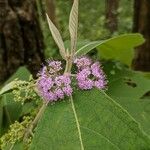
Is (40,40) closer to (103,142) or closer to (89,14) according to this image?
(103,142)

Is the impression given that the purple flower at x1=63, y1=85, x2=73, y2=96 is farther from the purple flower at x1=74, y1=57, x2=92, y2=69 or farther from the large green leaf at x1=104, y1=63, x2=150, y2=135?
the large green leaf at x1=104, y1=63, x2=150, y2=135

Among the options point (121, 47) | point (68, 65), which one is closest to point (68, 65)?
point (68, 65)

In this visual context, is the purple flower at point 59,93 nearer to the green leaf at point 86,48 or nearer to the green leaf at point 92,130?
the green leaf at point 92,130

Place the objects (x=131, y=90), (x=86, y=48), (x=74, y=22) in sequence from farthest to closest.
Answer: (x=131, y=90) < (x=86, y=48) < (x=74, y=22)

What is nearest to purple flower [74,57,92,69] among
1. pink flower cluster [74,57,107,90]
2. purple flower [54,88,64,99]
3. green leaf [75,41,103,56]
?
pink flower cluster [74,57,107,90]

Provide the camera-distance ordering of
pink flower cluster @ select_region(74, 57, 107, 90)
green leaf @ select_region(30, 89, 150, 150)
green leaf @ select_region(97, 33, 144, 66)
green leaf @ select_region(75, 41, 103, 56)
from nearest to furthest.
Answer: green leaf @ select_region(30, 89, 150, 150), pink flower cluster @ select_region(74, 57, 107, 90), green leaf @ select_region(75, 41, 103, 56), green leaf @ select_region(97, 33, 144, 66)

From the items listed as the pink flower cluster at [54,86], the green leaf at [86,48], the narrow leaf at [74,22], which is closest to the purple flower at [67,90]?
the pink flower cluster at [54,86]

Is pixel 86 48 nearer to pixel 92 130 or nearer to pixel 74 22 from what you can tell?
pixel 74 22

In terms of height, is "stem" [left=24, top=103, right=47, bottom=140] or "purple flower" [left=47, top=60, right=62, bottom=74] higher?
"purple flower" [left=47, top=60, right=62, bottom=74]
